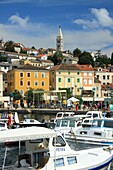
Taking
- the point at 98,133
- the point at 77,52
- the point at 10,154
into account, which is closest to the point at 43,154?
the point at 10,154

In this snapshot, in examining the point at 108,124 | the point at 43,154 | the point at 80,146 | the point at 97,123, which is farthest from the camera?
the point at 97,123

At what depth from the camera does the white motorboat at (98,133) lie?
22.7 m

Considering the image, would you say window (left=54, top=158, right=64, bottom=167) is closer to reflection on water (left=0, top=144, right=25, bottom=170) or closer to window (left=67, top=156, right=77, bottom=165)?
window (left=67, top=156, right=77, bottom=165)

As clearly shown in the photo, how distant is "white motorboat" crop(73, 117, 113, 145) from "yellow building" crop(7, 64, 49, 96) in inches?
2615

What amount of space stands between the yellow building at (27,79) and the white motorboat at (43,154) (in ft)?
250

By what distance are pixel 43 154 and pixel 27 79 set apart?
78716 mm

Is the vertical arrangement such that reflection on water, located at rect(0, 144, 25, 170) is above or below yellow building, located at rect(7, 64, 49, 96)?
below

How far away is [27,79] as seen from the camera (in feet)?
304

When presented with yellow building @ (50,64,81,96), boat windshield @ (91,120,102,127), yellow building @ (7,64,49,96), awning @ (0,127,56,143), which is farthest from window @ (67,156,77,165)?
yellow building @ (50,64,81,96)

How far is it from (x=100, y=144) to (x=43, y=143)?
28.1 ft

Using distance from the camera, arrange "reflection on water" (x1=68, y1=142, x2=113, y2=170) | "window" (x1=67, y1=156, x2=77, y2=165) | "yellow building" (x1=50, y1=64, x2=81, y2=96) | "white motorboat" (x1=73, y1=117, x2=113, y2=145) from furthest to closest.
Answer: "yellow building" (x1=50, y1=64, x2=81, y2=96) < "white motorboat" (x1=73, y1=117, x2=113, y2=145) < "reflection on water" (x1=68, y1=142, x2=113, y2=170) < "window" (x1=67, y1=156, x2=77, y2=165)

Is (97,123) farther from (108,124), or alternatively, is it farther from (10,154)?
(10,154)

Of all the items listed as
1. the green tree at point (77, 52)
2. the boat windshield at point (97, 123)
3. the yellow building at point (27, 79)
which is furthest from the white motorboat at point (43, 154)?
the green tree at point (77, 52)

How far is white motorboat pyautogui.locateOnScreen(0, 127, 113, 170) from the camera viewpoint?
13586mm
